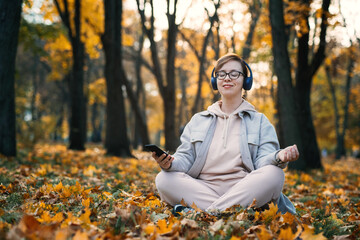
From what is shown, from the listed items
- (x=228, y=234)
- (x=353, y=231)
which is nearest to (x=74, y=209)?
(x=228, y=234)

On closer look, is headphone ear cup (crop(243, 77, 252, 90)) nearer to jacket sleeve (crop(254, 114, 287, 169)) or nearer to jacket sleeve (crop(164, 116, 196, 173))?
jacket sleeve (crop(254, 114, 287, 169))

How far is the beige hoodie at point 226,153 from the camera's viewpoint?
3.19 meters

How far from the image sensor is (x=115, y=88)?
1013cm

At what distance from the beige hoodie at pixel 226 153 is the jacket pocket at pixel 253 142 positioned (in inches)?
4.8

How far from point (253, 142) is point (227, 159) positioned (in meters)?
0.31

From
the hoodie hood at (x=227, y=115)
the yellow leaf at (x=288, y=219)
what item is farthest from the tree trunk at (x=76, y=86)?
the yellow leaf at (x=288, y=219)

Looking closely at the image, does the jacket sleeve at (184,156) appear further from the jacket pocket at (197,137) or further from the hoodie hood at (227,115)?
the hoodie hood at (227,115)

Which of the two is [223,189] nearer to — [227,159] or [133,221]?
[227,159]

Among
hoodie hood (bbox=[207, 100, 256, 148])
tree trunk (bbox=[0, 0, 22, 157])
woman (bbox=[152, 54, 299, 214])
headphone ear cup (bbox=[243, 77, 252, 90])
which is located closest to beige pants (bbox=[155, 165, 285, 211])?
woman (bbox=[152, 54, 299, 214])

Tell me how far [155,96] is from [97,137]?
7448 mm

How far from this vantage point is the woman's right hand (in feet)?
9.79

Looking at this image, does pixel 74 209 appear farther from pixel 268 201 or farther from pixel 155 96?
pixel 155 96

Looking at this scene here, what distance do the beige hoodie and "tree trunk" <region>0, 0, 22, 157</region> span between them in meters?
5.07

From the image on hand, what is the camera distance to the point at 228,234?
221cm
